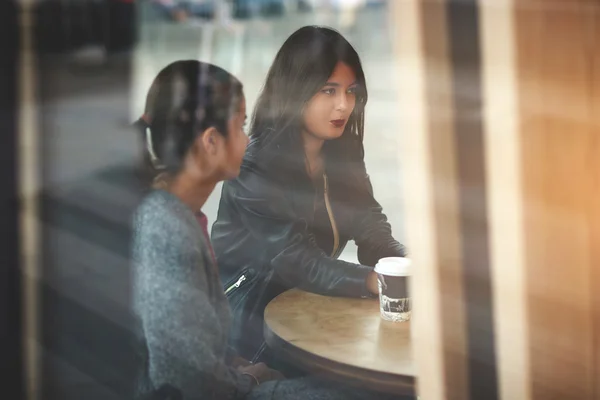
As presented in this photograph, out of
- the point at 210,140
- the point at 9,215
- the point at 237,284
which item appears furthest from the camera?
the point at 237,284

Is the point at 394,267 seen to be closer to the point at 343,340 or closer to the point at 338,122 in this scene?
the point at 343,340

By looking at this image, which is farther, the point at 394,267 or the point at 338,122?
the point at 338,122

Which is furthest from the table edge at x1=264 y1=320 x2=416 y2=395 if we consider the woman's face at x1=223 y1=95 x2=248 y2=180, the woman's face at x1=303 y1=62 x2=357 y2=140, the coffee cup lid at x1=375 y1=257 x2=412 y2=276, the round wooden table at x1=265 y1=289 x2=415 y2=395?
the woman's face at x1=303 y1=62 x2=357 y2=140

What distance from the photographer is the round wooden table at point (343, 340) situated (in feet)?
5.02

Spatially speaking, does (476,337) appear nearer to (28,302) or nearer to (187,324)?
(187,324)

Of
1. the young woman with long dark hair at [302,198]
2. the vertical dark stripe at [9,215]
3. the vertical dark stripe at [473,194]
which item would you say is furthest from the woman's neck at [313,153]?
the vertical dark stripe at [9,215]

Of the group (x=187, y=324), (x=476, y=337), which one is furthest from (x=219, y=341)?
(x=476, y=337)

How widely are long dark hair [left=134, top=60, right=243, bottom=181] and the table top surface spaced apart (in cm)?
46

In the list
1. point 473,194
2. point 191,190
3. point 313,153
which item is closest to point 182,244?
point 191,190

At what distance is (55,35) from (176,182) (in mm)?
408

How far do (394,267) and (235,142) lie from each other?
48 cm

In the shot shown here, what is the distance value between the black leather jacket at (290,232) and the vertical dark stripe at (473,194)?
0.88 feet

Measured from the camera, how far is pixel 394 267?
171cm

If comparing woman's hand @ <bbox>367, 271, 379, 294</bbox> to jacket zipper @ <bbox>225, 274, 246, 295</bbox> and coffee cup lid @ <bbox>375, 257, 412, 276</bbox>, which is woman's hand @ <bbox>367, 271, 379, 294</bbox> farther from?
jacket zipper @ <bbox>225, 274, 246, 295</bbox>
